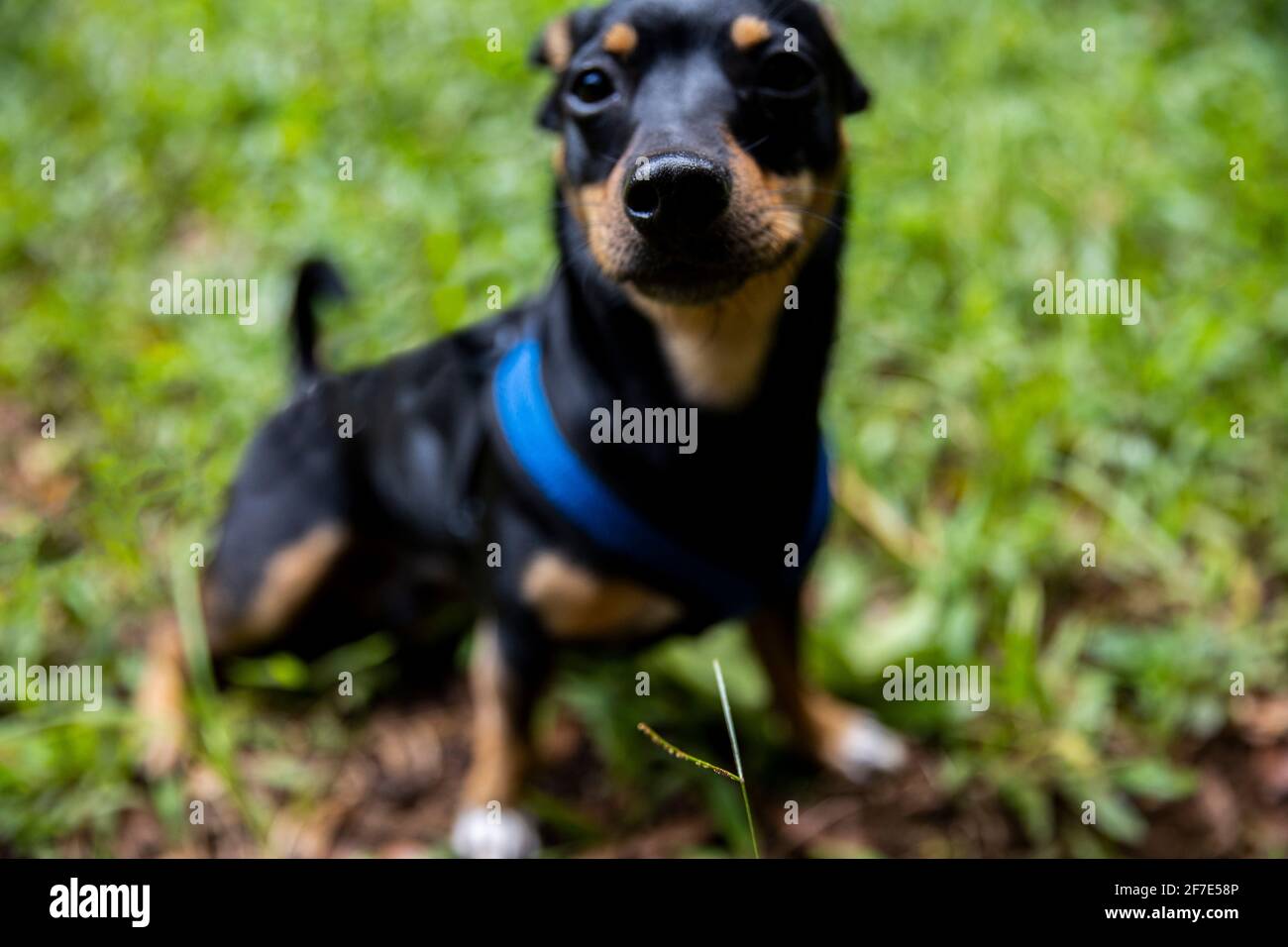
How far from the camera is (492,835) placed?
2818mm

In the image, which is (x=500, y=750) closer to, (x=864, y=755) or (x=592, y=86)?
(x=864, y=755)

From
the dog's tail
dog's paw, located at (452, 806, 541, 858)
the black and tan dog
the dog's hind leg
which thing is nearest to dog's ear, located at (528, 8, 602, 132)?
the black and tan dog

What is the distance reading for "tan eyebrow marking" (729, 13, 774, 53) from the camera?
6.86ft

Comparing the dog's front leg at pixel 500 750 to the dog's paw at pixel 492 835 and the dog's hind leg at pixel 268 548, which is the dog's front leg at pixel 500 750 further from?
the dog's hind leg at pixel 268 548

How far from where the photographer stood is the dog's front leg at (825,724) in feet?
9.48

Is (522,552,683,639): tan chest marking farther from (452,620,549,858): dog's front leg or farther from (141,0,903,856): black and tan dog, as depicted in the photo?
(452,620,549,858): dog's front leg

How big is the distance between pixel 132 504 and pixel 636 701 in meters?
1.46

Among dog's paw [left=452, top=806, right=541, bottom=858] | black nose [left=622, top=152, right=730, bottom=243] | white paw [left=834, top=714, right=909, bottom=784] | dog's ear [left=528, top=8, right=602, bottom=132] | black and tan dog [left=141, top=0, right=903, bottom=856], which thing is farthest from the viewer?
white paw [left=834, top=714, right=909, bottom=784]

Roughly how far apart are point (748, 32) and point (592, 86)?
1.05 feet

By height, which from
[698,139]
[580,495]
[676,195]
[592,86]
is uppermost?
[592,86]

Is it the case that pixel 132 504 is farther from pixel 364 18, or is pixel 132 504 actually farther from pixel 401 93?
pixel 364 18

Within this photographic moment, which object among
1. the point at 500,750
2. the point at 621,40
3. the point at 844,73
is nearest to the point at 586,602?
the point at 500,750

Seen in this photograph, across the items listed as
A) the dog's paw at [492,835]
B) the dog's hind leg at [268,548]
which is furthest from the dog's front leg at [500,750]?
the dog's hind leg at [268,548]

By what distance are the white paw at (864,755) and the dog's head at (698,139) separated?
1448mm
